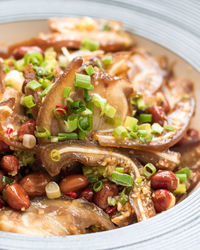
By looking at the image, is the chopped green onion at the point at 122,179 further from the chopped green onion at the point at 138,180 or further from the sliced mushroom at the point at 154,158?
the sliced mushroom at the point at 154,158

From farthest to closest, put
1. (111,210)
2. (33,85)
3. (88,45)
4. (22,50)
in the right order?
(88,45) < (22,50) < (33,85) < (111,210)

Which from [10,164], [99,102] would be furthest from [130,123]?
[10,164]

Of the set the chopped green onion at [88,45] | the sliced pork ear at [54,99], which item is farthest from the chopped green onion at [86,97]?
the chopped green onion at [88,45]

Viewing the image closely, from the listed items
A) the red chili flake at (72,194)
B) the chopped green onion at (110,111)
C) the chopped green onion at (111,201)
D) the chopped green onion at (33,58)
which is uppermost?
the chopped green onion at (33,58)

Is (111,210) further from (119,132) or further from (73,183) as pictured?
(119,132)

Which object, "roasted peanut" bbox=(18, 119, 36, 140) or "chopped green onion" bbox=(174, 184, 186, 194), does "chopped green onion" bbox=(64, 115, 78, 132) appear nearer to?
"roasted peanut" bbox=(18, 119, 36, 140)

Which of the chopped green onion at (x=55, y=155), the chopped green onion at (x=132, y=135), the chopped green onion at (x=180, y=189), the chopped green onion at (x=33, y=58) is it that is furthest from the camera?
the chopped green onion at (x=33, y=58)
